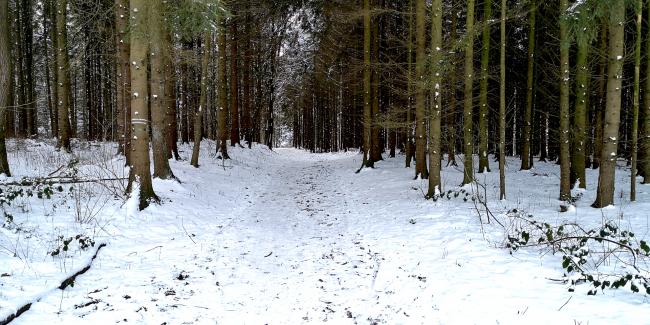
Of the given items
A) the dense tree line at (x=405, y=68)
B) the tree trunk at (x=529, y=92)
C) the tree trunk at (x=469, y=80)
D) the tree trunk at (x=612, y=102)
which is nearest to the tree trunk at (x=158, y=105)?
the dense tree line at (x=405, y=68)

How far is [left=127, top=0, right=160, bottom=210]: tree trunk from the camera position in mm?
8289

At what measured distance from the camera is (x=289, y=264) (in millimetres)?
6109

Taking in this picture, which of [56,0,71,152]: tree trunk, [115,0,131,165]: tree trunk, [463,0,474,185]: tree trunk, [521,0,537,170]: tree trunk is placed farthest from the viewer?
[521,0,537,170]: tree trunk

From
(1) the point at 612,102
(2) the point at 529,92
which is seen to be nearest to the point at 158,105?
(1) the point at 612,102

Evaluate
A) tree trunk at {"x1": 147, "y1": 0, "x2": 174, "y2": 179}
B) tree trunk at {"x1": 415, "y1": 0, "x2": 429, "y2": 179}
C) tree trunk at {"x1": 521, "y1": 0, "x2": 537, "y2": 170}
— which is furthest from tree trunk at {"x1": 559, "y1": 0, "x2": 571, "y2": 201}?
tree trunk at {"x1": 147, "y1": 0, "x2": 174, "y2": 179}

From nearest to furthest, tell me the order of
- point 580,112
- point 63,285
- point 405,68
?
1. point 63,285
2. point 580,112
3. point 405,68

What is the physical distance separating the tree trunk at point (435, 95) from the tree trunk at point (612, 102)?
12.2ft

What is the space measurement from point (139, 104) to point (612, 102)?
10.3 meters

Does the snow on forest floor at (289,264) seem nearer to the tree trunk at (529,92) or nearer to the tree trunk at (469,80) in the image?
the tree trunk at (469,80)

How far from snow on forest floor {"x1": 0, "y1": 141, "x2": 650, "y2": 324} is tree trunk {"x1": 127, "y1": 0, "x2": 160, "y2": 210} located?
51cm

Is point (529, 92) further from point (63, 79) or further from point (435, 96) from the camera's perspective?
point (63, 79)

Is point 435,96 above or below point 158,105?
above

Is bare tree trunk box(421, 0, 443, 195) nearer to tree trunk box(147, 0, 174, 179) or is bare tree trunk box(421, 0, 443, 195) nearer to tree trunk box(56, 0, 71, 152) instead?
tree trunk box(147, 0, 174, 179)

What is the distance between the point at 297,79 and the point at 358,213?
29123 millimetres
